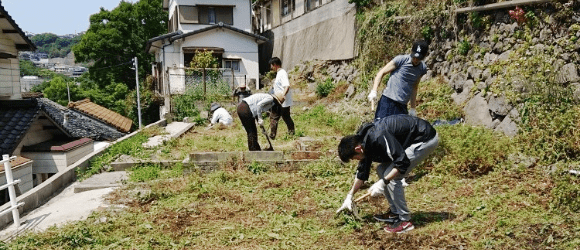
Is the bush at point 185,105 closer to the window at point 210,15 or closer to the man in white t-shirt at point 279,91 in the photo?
the man in white t-shirt at point 279,91

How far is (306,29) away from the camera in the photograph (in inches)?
869

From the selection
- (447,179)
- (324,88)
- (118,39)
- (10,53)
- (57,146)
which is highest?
(118,39)

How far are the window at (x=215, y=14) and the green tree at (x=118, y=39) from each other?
32.8 ft

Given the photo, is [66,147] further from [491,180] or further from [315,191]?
[491,180]

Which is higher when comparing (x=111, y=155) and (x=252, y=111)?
(x=252, y=111)

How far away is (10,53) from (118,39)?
15.4 m

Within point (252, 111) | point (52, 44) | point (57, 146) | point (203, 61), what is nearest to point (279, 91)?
point (252, 111)

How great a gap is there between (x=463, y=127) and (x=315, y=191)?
10.2 feet

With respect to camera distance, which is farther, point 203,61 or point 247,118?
point 203,61

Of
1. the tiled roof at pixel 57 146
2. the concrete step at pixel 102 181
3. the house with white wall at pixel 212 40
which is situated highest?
the house with white wall at pixel 212 40

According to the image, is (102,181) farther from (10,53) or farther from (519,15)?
(10,53)

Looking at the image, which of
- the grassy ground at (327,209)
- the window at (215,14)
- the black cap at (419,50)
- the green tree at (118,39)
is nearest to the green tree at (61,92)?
the green tree at (118,39)

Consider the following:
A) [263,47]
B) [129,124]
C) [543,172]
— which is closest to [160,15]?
[263,47]

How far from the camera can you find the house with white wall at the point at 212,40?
2183 centimetres
